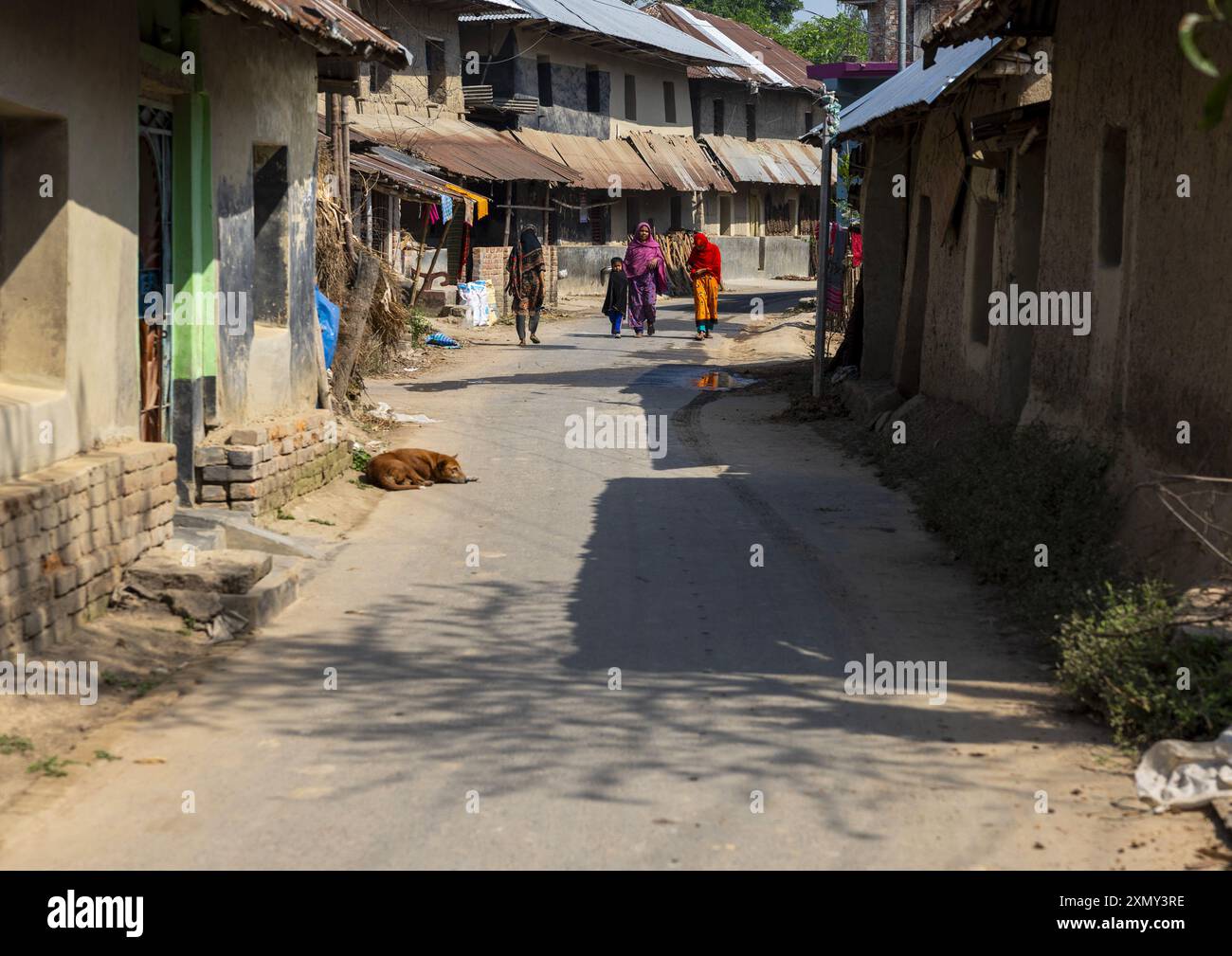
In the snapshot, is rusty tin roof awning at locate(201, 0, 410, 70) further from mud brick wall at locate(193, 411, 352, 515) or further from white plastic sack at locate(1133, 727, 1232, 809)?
white plastic sack at locate(1133, 727, 1232, 809)

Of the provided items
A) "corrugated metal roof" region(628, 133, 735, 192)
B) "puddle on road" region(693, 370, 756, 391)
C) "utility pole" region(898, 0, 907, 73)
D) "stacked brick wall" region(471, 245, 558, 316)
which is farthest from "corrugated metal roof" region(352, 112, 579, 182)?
"puddle on road" region(693, 370, 756, 391)

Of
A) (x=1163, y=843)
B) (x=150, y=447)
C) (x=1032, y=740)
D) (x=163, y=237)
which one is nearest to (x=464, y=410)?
(x=163, y=237)

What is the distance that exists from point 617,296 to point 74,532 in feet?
65.1

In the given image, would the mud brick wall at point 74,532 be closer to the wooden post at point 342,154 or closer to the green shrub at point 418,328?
the wooden post at point 342,154

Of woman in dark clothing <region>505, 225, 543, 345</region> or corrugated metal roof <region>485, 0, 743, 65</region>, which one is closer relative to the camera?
woman in dark clothing <region>505, 225, 543, 345</region>

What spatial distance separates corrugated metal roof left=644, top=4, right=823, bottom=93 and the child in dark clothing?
21461 millimetres

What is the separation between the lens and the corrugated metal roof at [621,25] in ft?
121

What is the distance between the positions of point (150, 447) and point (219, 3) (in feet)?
7.55

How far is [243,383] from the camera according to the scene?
1028cm

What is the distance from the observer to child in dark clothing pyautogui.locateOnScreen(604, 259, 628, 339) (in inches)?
1030

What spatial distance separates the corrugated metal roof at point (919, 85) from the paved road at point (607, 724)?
144 inches

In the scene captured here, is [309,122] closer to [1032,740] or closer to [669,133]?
[1032,740]

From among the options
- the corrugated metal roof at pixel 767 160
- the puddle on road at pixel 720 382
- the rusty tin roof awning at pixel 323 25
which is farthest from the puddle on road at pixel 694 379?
the corrugated metal roof at pixel 767 160

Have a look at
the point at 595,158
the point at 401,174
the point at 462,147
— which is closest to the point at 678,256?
the point at 595,158
